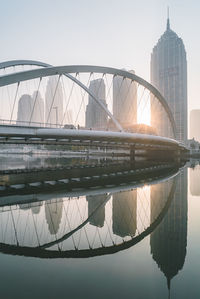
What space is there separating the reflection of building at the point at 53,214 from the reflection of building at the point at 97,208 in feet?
5.90

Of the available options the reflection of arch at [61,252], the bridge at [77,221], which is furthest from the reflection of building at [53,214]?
the reflection of arch at [61,252]

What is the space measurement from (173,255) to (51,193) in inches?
505

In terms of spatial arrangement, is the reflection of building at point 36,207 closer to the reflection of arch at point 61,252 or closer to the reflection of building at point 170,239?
the reflection of arch at point 61,252

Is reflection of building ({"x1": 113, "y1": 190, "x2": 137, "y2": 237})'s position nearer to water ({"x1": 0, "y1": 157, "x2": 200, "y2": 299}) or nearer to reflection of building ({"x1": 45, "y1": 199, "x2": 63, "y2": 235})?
water ({"x1": 0, "y1": 157, "x2": 200, "y2": 299})

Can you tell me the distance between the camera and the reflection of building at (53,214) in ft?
35.5

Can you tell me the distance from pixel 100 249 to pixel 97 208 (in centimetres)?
557

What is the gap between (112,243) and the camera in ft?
29.5

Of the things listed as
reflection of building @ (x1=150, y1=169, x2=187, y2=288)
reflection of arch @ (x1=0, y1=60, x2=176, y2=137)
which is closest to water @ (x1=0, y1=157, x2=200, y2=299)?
reflection of building @ (x1=150, y1=169, x2=187, y2=288)

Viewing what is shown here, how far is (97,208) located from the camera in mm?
14047

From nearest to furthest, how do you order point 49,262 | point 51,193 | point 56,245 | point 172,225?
point 49,262, point 56,245, point 172,225, point 51,193

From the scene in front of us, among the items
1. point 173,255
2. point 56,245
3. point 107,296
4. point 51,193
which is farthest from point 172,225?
point 51,193

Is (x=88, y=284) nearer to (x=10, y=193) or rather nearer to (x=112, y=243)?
(x=112, y=243)

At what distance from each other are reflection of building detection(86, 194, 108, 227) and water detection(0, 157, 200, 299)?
0.06m

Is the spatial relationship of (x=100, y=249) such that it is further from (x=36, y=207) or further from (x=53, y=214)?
(x=36, y=207)
